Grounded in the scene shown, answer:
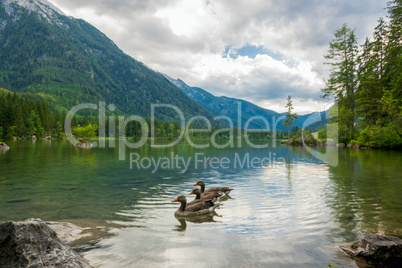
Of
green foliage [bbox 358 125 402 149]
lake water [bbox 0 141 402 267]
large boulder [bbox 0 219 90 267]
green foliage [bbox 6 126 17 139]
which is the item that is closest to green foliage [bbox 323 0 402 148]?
green foliage [bbox 358 125 402 149]

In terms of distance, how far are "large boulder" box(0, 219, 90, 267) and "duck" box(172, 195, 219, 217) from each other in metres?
6.37

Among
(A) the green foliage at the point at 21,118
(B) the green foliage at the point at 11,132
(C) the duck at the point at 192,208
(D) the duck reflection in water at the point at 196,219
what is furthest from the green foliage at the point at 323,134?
(B) the green foliage at the point at 11,132

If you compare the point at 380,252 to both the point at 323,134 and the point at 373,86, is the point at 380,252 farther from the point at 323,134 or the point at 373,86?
the point at 323,134

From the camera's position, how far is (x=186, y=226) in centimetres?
1098

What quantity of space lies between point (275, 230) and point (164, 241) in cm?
460

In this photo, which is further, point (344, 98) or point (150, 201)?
point (344, 98)

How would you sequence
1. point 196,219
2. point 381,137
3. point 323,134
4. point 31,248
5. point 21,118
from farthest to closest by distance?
point 21,118 → point 323,134 → point 381,137 → point 196,219 → point 31,248

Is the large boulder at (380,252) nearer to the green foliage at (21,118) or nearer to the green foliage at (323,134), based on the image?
the green foliage at (323,134)

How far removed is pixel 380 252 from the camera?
274 inches

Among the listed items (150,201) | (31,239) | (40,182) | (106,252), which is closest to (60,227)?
(106,252)

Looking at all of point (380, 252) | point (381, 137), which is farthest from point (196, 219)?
point (381, 137)

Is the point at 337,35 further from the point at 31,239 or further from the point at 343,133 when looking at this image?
the point at 31,239

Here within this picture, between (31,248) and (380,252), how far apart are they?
364 inches

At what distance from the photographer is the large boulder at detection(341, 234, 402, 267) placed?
686 cm
